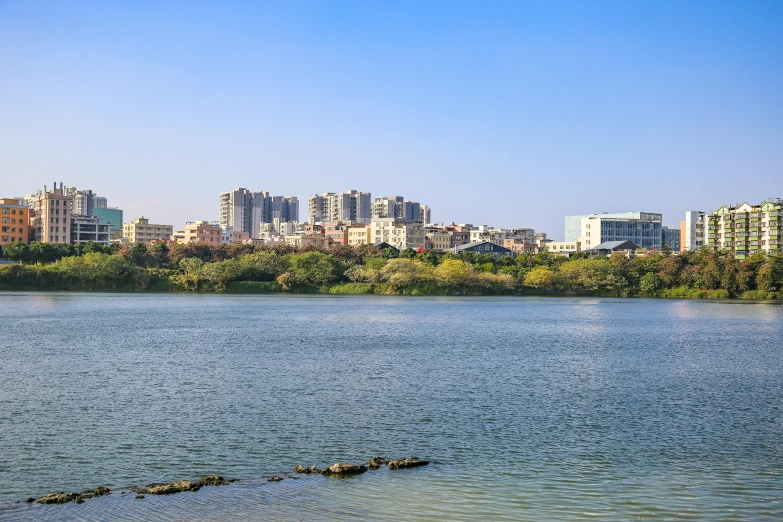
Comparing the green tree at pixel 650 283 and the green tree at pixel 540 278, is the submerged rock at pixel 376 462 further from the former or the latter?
the green tree at pixel 650 283

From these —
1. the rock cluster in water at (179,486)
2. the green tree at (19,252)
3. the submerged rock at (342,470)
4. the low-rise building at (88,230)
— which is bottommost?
the rock cluster in water at (179,486)

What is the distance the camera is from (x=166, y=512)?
13.6 meters

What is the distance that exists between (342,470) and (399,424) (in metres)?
4.62

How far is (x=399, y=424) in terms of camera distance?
66.8 feet

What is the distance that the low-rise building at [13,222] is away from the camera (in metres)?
140

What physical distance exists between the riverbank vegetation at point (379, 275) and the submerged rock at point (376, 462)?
85810 mm

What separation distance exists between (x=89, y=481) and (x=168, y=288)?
9148 centimetres

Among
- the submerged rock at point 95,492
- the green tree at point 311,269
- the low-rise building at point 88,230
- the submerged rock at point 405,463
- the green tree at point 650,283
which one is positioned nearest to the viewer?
the submerged rock at point 95,492

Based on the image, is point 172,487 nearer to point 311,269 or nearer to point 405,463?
point 405,463

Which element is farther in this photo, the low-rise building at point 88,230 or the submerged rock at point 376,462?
the low-rise building at point 88,230

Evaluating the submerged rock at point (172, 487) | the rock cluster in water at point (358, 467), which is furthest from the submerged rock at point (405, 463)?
the submerged rock at point (172, 487)

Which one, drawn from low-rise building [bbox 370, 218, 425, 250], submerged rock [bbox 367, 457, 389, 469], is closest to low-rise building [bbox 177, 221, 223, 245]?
low-rise building [bbox 370, 218, 425, 250]

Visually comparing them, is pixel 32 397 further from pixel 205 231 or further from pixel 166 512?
pixel 205 231

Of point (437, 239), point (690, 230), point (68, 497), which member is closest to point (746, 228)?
point (690, 230)
